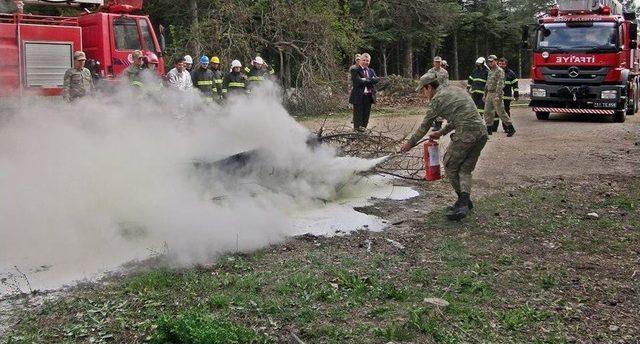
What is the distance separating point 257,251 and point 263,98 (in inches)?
104

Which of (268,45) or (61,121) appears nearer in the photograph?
(61,121)

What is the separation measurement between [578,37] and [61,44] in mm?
12158

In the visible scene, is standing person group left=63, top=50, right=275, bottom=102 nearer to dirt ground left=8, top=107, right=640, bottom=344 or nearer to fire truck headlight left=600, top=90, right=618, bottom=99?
dirt ground left=8, top=107, right=640, bottom=344

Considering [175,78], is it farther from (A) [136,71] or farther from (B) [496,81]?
(B) [496,81]

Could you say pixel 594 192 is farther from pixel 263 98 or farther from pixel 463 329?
pixel 463 329

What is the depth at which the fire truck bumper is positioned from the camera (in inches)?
622

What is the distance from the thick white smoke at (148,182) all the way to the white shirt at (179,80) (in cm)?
272

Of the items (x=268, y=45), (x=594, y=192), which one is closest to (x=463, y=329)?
(x=594, y=192)

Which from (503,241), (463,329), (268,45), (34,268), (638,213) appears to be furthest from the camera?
(268,45)

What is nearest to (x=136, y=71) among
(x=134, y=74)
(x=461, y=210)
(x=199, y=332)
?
(x=134, y=74)

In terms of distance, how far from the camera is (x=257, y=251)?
18.2ft

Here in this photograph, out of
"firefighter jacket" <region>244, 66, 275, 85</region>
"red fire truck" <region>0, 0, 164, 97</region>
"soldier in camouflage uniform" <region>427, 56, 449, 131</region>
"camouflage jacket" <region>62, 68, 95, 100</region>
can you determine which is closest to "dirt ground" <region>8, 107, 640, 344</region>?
"soldier in camouflage uniform" <region>427, 56, 449, 131</region>

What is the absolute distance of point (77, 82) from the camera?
32.7 ft

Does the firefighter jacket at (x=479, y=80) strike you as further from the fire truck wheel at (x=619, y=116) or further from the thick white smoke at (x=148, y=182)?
the thick white smoke at (x=148, y=182)
